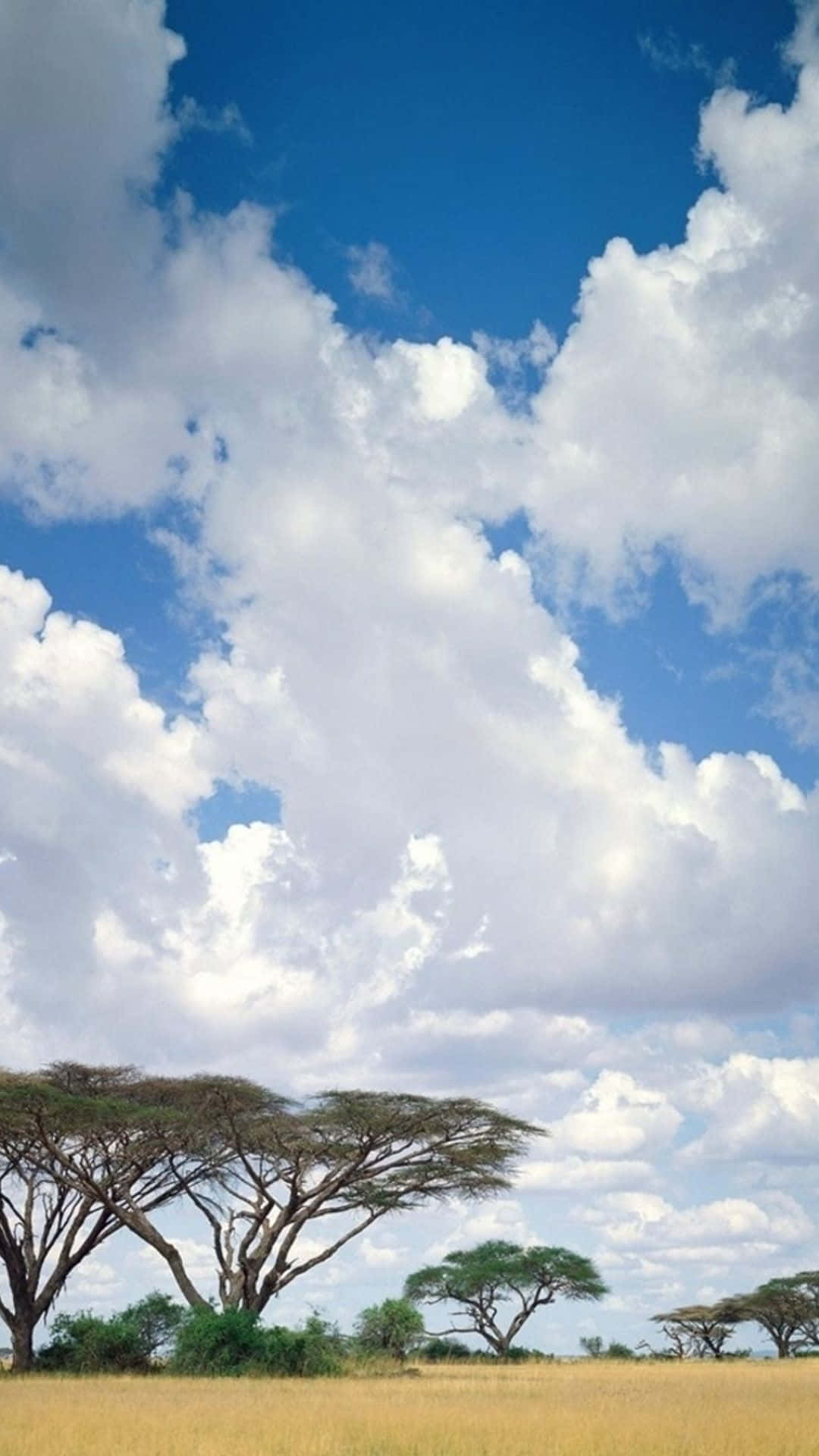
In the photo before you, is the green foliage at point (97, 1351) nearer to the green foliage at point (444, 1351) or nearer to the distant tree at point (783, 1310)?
the green foliage at point (444, 1351)

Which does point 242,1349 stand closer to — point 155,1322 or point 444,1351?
point 155,1322

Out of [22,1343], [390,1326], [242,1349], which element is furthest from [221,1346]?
[390,1326]

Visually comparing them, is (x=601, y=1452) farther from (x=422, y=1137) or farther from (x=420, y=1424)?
(x=422, y=1137)

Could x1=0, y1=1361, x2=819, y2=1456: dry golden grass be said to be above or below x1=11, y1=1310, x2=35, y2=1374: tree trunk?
below

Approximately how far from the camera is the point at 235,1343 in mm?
35688

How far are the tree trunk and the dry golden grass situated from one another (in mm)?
4841

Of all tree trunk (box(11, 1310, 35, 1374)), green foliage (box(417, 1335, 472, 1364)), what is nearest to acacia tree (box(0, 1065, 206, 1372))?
tree trunk (box(11, 1310, 35, 1374))

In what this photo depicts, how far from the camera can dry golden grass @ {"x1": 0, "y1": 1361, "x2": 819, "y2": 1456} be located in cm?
1673

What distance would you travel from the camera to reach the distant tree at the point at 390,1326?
48.9 metres

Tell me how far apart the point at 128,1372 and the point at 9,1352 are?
8.21 meters

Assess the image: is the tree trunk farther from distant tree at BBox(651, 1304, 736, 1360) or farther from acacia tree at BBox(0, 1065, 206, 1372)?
distant tree at BBox(651, 1304, 736, 1360)

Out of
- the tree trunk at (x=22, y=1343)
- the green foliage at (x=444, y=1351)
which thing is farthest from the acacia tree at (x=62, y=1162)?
the green foliage at (x=444, y=1351)

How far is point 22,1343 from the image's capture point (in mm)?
39469

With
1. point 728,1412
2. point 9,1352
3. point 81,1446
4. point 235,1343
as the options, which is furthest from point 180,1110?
point 81,1446
